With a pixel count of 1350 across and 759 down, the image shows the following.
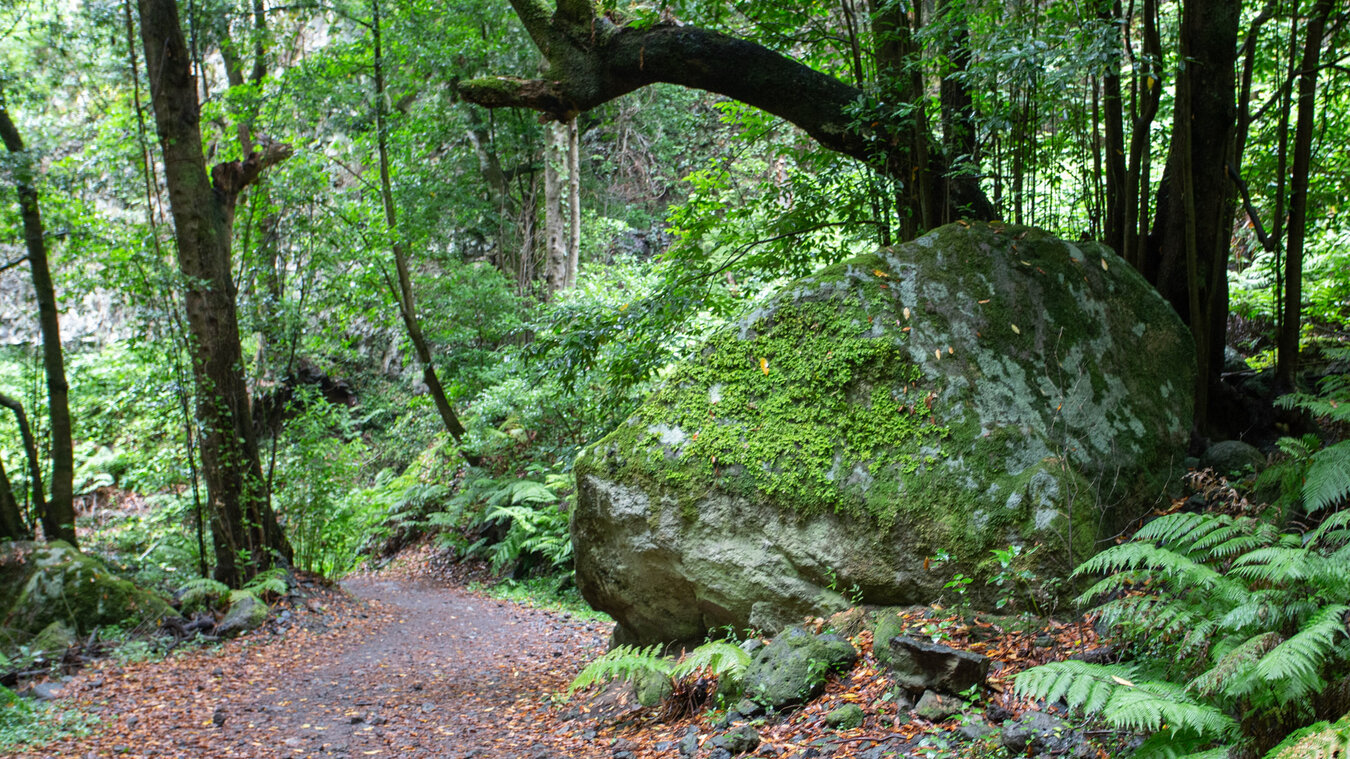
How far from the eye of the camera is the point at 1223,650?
7.42ft

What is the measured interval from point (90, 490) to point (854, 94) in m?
17.1

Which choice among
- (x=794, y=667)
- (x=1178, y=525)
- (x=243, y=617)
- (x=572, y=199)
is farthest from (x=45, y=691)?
(x=572, y=199)

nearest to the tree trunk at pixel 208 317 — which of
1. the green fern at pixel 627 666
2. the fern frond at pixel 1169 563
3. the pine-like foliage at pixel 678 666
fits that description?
the pine-like foliage at pixel 678 666

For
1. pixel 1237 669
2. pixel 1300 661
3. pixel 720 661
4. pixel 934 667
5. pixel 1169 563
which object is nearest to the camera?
pixel 1300 661

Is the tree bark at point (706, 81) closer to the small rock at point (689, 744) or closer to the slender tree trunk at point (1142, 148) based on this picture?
the slender tree trunk at point (1142, 148)

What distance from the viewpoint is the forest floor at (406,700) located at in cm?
346

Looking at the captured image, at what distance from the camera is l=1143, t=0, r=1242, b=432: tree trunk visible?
5.04 meters

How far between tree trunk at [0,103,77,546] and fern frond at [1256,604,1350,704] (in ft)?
32.2

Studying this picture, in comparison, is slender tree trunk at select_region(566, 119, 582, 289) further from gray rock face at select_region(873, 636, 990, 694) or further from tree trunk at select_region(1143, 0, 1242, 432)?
gray rock face at select_region(873, 636, 990, 694)

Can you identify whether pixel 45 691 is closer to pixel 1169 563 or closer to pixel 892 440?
pixel 892 440

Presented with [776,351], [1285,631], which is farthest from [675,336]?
[1285,631]

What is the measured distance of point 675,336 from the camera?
7.07m

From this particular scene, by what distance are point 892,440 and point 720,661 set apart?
153 cm

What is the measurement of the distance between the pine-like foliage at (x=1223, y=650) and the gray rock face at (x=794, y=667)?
1.19 m
